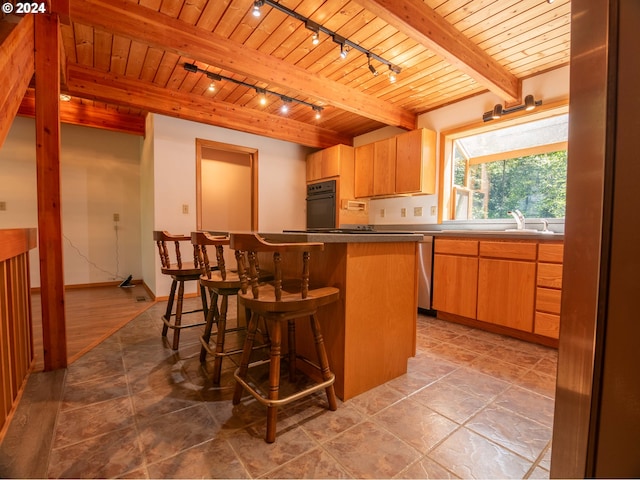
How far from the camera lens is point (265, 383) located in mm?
1652

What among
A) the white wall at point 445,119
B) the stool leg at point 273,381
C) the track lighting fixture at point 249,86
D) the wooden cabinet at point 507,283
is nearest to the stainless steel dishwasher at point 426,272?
the wooden cabinet at point 507,283

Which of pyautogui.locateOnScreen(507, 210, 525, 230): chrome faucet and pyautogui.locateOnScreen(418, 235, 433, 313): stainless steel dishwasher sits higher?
pyautogui.locateOnScreen(507, 210, 525, 230): chrome faucet

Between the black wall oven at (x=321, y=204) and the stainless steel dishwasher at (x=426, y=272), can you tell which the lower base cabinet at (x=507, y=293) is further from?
the black wall oven at (x=321, y=204)

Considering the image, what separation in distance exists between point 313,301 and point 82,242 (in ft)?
15.0

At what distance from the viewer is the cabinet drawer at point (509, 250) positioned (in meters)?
2.30

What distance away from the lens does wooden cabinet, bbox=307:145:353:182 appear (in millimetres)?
4266

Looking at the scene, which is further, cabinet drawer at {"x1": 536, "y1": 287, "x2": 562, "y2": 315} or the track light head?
the track light head

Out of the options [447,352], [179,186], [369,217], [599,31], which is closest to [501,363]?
[447,352]

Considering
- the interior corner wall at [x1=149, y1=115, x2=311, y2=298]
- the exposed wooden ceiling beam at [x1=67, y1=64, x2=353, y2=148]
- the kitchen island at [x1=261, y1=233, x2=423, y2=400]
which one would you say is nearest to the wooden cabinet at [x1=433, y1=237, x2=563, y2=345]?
the kitchen island at [x1=261, y1=233, x2=423, y2=400]

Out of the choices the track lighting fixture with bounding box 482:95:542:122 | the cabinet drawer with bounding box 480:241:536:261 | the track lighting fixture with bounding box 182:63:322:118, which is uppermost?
the track lighting fixture with bounding box 182:63:322:118

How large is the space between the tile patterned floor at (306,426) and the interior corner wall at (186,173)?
6.29 feet

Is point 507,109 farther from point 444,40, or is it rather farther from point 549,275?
point 549,275

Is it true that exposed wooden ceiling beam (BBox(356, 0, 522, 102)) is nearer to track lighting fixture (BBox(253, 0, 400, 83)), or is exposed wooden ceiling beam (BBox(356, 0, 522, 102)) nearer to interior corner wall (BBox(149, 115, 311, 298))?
track lighting fixture (BBox(253, 0, 400, 83))

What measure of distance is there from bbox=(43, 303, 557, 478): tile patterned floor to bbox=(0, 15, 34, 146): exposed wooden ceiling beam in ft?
4.13
